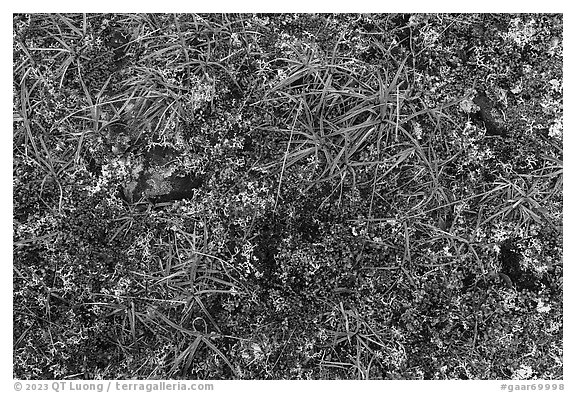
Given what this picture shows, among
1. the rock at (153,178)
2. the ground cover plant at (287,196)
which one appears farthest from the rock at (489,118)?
the rock at (153,178)

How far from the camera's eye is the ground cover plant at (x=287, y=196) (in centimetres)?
231

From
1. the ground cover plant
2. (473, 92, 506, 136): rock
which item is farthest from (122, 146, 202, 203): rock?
(473, 92, 506, 136): rock

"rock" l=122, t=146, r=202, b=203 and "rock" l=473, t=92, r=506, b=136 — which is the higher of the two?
"rock" l=473, t=92, r=506, b=136

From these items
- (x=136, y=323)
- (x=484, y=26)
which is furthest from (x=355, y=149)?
(x=136, y=323)

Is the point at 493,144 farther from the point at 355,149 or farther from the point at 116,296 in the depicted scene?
the point at 116,296

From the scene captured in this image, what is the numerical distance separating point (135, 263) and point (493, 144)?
6.62ft

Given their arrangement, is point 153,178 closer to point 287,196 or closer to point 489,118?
point 287,196

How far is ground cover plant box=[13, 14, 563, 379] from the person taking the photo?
2.31 m

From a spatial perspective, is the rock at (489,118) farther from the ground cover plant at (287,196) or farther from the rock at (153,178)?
the rock at (153,178)

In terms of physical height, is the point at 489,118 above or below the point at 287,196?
above

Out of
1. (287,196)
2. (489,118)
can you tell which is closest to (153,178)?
(287,196)

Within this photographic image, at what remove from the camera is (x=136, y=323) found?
2.32m

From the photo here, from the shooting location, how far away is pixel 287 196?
7.66ft

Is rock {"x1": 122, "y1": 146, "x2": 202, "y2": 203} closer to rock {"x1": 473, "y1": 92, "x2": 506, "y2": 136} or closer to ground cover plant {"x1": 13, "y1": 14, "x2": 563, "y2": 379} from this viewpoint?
ground cover plant {"x1": 13, "y1": 14, "x2": 563, "y2": 379}
